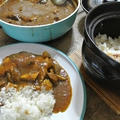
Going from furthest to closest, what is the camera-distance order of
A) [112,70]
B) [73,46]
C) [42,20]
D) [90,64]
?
[73,46] < [42,20] < [90,64] < [112,70]

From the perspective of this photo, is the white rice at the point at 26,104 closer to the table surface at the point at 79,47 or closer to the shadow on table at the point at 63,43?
the table surface at the point at 79,47

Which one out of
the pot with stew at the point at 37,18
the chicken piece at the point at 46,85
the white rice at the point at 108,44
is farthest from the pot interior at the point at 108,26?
the chicken piece at the point at 46,85

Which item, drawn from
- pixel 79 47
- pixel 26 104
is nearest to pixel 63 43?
pixel 79 47

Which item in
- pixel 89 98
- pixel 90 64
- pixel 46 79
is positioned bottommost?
pixel 89 98

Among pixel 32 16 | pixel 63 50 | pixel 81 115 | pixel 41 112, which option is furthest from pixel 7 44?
pixel 81 115

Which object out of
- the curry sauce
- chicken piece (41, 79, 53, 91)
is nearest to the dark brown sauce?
the curry sauce

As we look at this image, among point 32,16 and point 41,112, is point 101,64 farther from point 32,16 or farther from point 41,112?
point 32,16
